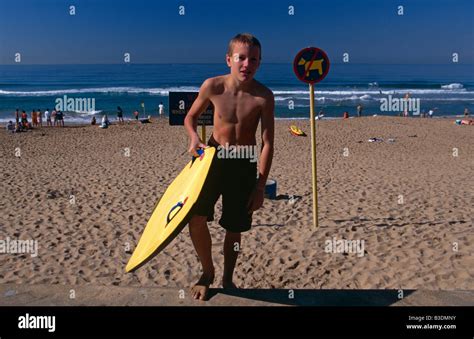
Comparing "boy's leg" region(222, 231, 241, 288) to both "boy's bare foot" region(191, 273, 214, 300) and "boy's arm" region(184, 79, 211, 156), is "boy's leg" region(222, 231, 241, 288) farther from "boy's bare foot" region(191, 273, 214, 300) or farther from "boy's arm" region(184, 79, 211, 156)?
"boy's arm" region(184, 79, 211, 156)

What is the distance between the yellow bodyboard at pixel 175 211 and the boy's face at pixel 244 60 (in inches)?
22.4

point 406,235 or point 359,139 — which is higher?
point 359,139

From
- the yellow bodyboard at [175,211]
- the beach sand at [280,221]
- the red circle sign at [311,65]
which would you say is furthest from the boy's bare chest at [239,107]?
the red circle sign at [311,65]

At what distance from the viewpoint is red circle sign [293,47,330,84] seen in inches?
234

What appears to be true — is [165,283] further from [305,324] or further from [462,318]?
[462,318]

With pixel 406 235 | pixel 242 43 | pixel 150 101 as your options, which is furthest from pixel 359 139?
pixel 150 101

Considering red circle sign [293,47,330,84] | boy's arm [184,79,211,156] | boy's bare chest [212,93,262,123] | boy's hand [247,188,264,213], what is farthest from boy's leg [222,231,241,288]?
red circle sign [293,47,330,84]

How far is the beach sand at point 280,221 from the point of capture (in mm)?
5074

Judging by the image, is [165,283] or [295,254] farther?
[295,254]

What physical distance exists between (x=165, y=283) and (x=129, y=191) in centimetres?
471

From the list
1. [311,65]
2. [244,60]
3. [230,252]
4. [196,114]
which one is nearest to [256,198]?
[230,252]

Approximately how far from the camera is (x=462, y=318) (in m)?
3.12

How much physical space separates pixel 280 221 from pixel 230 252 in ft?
11.8

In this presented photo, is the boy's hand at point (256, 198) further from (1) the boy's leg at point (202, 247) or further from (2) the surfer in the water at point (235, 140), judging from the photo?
(1) the boy's leg at point (202, 247)
